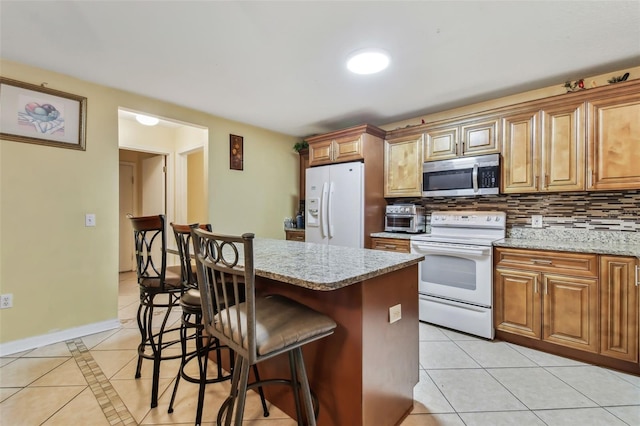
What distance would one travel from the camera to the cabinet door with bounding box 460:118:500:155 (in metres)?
2.85

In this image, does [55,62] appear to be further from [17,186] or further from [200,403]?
[200,403]

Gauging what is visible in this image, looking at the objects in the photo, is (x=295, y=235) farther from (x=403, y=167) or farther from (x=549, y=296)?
(x=549, y=296)

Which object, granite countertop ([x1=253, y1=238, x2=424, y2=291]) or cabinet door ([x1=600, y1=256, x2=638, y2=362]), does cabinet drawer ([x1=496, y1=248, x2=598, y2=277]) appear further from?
granite countertop ([x1=253, y1=238, x2=424, y2=291])

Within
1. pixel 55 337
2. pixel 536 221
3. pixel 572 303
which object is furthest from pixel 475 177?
pixel 55 337

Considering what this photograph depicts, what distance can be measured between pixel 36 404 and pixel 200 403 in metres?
1.10

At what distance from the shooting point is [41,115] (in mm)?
2449

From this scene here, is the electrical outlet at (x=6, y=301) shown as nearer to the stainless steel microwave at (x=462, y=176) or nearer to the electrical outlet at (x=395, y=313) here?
the electrical outlet at (x=395, y=313)

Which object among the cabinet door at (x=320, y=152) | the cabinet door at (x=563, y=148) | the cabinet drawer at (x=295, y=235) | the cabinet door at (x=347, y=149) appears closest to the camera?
the cabinet door at (x=563, y=148)

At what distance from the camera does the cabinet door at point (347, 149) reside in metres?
3.49

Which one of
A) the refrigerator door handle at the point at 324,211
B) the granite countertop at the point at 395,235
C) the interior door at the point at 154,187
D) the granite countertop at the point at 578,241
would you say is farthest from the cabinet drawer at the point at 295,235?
the granite countertop at the point at 578,241

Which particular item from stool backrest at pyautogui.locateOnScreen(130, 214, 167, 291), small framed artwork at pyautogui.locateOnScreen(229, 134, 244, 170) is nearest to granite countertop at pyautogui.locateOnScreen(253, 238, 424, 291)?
stool backrest at pyautogui.locateOnScreen(130, 214, 167, 291)

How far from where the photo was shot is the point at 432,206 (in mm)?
3502

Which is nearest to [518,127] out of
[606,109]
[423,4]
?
[606,109]

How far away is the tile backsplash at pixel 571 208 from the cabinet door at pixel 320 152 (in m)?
1.65
